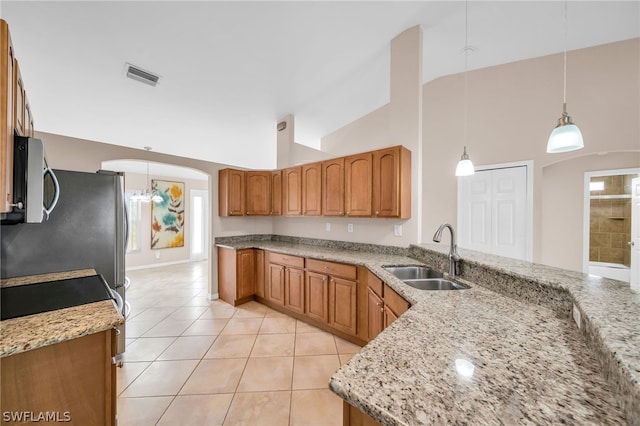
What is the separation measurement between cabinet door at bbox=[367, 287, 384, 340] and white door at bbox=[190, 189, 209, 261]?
623cm

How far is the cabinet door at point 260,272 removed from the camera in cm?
352

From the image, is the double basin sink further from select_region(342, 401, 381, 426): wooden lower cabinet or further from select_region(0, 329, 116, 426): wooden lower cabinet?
select_region(0, 329, 116, 426): wooden lower cabinet

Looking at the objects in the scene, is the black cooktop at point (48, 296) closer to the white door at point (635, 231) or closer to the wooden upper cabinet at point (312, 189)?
the wooden upper cabinet at point (312, 189)

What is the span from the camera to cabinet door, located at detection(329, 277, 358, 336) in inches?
96.5

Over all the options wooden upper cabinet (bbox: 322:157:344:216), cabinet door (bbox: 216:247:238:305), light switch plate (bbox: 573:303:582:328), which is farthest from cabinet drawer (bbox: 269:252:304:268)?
light switch plate (bbox: 573:303:582:328)

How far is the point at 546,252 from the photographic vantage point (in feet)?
11.1

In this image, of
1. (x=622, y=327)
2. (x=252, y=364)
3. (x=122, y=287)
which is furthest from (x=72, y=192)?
(x=622, y=327)

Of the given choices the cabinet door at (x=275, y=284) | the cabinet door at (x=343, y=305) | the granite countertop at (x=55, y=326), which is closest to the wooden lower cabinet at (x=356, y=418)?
the granite countertop at (x=55, y=326)

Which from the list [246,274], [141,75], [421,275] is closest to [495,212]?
Answer: [421,275]

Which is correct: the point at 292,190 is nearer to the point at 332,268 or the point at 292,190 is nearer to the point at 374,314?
the point at 332,268

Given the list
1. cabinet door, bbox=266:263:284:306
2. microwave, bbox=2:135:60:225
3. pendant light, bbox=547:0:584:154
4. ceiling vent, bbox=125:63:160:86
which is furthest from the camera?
cabinet door, bbox=266:263:284:306

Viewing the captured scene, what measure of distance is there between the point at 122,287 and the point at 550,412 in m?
2.92

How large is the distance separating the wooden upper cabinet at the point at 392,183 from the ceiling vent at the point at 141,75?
2790 millimetres

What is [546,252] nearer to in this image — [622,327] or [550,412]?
[622,327]
